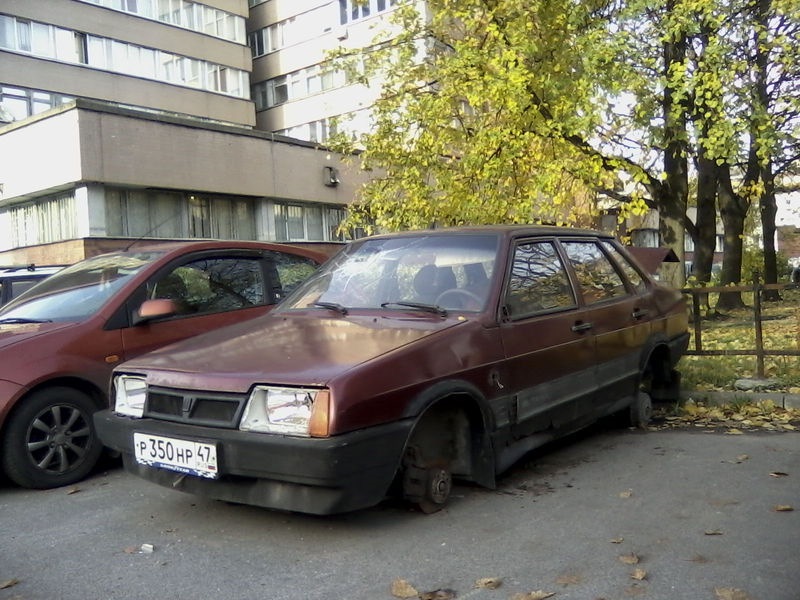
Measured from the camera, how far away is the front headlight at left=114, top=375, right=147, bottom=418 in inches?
158

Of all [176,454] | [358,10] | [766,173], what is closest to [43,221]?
[358,10]

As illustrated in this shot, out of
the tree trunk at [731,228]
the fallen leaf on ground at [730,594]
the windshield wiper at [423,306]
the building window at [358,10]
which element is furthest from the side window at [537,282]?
the building window at [358,10]

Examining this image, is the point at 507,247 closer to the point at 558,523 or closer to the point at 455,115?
the point at 558,523

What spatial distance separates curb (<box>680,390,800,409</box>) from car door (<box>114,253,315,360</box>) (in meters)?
3.76

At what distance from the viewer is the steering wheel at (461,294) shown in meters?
4.44

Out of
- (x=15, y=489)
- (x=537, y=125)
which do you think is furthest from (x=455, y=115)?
(x=15, y=489)

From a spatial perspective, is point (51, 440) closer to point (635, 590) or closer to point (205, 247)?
point (205, 247)

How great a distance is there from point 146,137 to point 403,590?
68.6 ft

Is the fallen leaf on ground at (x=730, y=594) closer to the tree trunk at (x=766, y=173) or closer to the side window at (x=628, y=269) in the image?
the side window at (x=628, y=269)

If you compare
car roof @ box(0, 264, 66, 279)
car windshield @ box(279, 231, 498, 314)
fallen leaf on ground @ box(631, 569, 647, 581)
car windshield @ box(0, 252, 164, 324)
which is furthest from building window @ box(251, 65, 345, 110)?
fallen leaf on ground @ box(631, 569, 647, 581)

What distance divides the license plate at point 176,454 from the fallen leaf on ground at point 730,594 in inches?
89.0

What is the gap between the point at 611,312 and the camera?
17.9ft

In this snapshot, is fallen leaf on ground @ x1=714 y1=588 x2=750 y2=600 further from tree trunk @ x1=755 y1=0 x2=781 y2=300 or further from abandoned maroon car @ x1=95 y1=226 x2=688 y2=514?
tree trunk @ x1=755 y1=0 x2=781 y2=300

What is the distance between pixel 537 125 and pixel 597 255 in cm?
591
